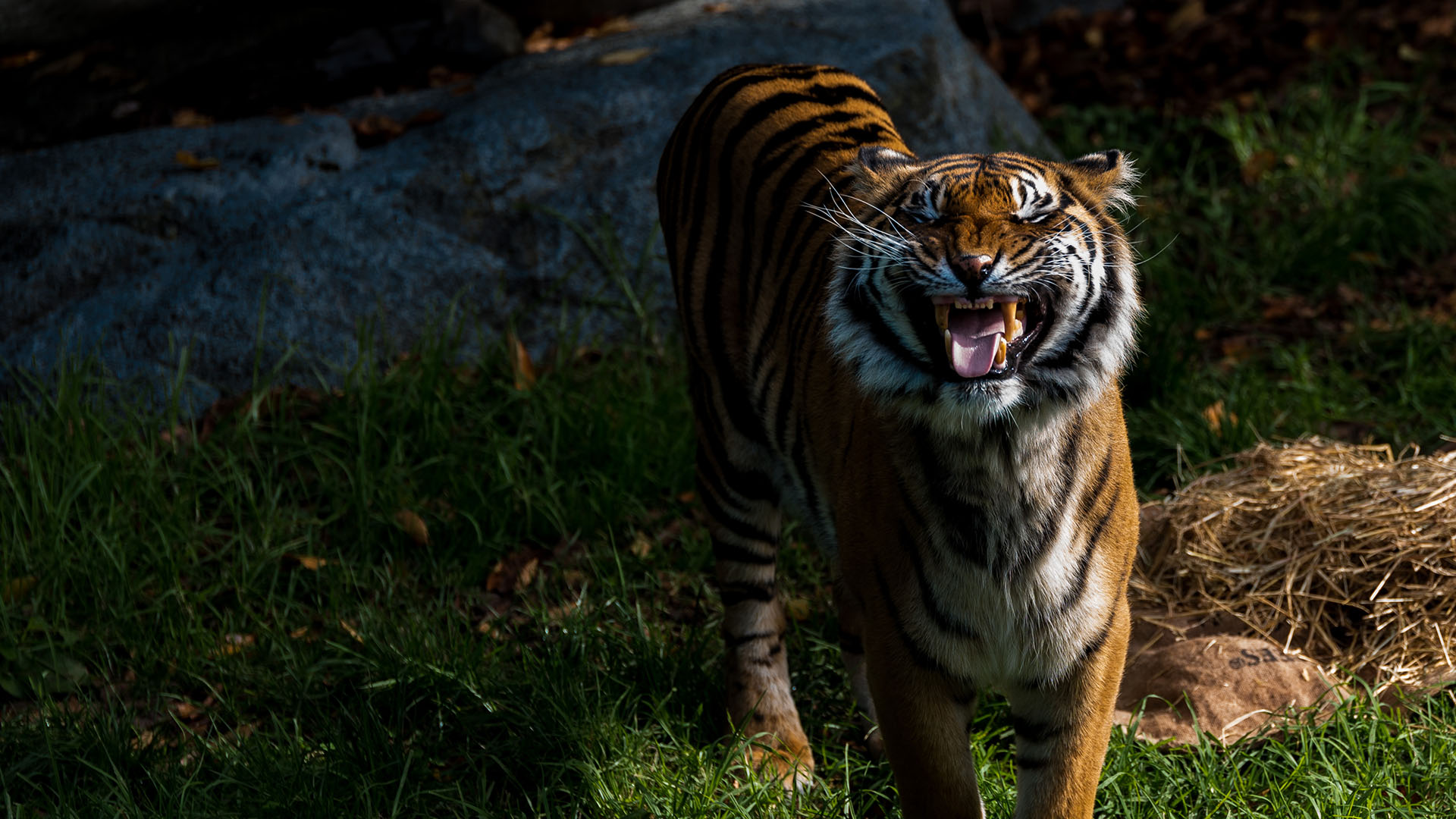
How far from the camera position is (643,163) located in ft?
17.3

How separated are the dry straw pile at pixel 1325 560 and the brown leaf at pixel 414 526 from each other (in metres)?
2.15

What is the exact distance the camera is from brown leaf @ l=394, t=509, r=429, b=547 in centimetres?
409

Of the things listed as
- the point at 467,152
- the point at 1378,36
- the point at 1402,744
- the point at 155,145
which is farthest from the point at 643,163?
the point at 1378,36

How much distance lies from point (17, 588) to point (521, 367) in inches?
68.8

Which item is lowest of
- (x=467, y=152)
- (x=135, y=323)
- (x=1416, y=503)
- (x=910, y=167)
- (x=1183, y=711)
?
(x=1183, y=711)

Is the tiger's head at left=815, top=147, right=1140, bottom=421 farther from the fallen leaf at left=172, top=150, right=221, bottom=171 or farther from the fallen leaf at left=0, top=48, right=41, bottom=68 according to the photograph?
the fallen leaf at left=0, top=48, right=41, bottom=68

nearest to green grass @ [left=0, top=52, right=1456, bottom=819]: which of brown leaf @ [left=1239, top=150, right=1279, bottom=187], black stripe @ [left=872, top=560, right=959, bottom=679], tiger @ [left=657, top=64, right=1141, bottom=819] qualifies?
brown leaf @ [left=1239, top=150, right=1279, bottom=187]

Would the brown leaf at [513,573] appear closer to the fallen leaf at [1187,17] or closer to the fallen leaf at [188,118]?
the fallen leaf at [188,118]

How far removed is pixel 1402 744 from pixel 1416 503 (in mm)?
810

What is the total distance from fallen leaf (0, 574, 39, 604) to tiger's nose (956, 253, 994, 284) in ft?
10.2

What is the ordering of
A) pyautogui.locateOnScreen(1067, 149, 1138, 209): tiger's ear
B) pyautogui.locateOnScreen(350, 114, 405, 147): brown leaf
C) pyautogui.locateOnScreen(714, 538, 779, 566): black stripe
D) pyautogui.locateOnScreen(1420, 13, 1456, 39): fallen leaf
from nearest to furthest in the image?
pyautogui.locateOnScreen(1067, 149, 1138, 209): tiger's ear → pyautogui.locateOnScreen(714, 538, 779, 566): black stripe → pyautogui.locateOnScreen(350, 114, 405, 147): brown leaf → pyautogui.locateOnScreen(1420, 13, 1456, 39): fallen leaf

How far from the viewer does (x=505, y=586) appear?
4027 mm

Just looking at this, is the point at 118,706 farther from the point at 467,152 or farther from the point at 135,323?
the point at 467,152

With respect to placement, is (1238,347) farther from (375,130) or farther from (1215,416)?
(375,130)
